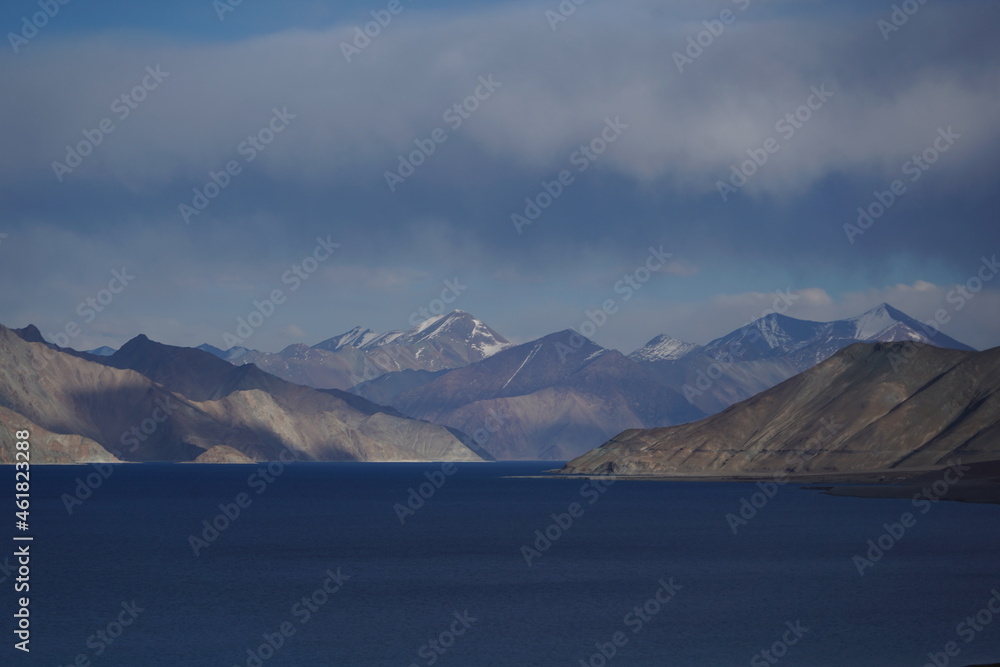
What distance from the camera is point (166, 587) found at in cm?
8369

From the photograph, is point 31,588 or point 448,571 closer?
point 31,588

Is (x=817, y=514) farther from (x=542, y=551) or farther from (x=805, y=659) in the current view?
(x=805, y=659)

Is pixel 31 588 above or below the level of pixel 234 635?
below

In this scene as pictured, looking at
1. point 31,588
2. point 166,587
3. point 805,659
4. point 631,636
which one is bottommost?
point 31,588

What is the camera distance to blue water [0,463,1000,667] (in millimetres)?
61250

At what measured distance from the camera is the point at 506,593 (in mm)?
82500

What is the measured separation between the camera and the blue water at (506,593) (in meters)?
61.2

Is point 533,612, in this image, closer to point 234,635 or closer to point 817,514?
point 234,635

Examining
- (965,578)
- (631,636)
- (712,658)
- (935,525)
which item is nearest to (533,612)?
(631,636)

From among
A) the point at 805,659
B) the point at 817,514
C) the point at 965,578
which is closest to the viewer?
the point at 805,659

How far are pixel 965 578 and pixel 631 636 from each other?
3421 centimetres

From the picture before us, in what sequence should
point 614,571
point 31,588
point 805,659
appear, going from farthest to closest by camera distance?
point 614,571 → point 31,588 → point 805,659

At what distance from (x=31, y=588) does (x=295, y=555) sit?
2825cm

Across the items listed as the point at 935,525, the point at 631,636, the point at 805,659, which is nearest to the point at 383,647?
the point at 631,636
